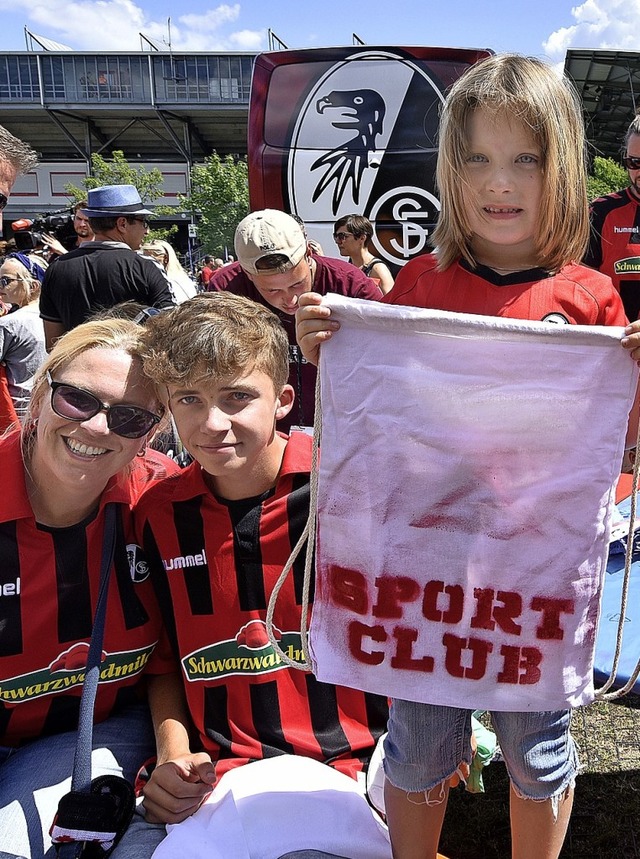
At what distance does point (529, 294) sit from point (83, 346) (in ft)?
3.24

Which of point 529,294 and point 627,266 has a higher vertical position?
point 529,294

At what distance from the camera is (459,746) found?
150cm

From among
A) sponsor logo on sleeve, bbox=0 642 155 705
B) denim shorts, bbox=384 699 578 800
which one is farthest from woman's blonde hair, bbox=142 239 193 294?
denim shorts, bbox=384 699 578 800

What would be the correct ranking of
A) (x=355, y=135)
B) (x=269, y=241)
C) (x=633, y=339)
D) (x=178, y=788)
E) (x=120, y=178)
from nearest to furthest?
(x=633, y=339) < (x=178, y=788) < (x=269, y=241) < (x=355, y=135) < (x=120, y=178)

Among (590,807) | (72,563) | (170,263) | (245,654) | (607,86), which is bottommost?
(590,807)

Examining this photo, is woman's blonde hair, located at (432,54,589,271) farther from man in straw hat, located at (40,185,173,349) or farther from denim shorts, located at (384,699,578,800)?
man in straw hat, located at (40,185,173,349)

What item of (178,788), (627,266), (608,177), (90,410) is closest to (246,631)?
(178,788)

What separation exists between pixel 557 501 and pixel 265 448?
648mm

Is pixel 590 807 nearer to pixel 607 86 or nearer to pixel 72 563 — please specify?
pixel 72 563

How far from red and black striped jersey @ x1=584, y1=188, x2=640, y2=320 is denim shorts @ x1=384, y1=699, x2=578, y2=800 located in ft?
6.75

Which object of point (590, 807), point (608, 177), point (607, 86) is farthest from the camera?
point (607, 86)

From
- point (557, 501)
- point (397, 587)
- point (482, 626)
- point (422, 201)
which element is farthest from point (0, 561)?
point (422, 201)

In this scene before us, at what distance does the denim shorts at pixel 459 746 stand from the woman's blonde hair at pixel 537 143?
913 millimetres

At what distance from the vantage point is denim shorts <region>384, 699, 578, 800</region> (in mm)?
1411
